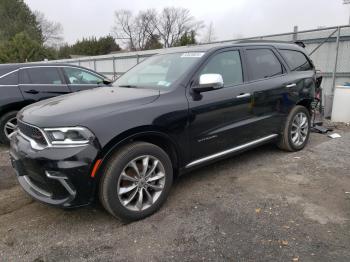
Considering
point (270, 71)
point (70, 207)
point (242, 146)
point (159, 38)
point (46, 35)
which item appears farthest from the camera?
point (46, 35)

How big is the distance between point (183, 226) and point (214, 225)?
0.31 meters

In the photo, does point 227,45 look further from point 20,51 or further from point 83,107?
point 20,51

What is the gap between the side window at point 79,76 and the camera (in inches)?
264

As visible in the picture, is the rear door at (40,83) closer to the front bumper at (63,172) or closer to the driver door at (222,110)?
the front bumper at (63,172)

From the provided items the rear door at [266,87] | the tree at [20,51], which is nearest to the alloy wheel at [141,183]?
the rear door at [266,87]

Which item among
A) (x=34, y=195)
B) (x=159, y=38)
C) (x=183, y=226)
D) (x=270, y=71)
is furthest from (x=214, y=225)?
(x=159, y=38)

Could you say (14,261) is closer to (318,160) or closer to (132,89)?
(132,89)

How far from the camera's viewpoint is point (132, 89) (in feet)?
12.3

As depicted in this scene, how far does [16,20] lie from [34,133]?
6038cm

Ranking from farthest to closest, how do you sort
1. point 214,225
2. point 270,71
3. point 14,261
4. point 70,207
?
point 270,71, point 214,225, point 70,207, point 14,261

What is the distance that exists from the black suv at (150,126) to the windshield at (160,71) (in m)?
0.02

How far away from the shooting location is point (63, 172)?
2.72m

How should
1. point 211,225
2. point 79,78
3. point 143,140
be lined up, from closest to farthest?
point 211,225
point 143,140
point 79,78

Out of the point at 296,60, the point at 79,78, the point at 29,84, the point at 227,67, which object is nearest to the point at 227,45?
the point at 227,67
